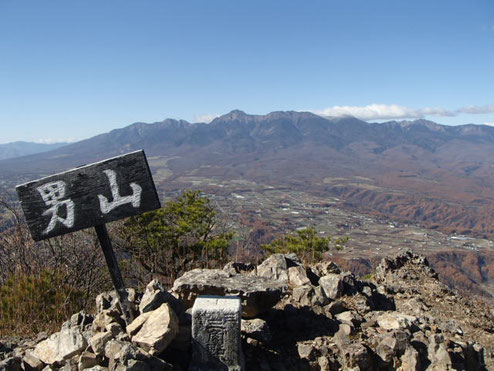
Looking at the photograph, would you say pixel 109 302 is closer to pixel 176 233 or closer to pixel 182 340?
pixel 182 340

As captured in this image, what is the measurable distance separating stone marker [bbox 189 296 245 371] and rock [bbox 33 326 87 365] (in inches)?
46.1

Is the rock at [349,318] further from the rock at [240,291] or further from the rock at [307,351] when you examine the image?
the rock at [240,291]

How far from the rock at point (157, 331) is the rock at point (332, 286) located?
9.25ft

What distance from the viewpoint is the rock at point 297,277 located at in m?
5.53

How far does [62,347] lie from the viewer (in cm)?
342

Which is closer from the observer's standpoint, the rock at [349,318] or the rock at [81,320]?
the rock at [81,320]

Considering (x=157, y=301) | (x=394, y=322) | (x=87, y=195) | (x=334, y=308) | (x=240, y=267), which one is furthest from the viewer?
(x=240, y=267)

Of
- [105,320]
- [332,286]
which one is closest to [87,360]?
[105,320]

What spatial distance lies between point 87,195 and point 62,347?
5.12ft

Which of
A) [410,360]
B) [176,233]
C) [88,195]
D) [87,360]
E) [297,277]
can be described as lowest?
[176,233]

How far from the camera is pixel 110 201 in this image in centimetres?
367

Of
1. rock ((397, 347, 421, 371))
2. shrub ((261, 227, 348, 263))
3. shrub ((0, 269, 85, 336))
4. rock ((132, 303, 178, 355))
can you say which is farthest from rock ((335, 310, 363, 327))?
shrub ((261, 227, 348, 263))

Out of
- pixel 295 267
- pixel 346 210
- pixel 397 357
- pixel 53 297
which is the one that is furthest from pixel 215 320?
pixel 346 210

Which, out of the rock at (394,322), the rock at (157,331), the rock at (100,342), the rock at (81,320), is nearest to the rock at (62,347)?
the rock at (100,342)
